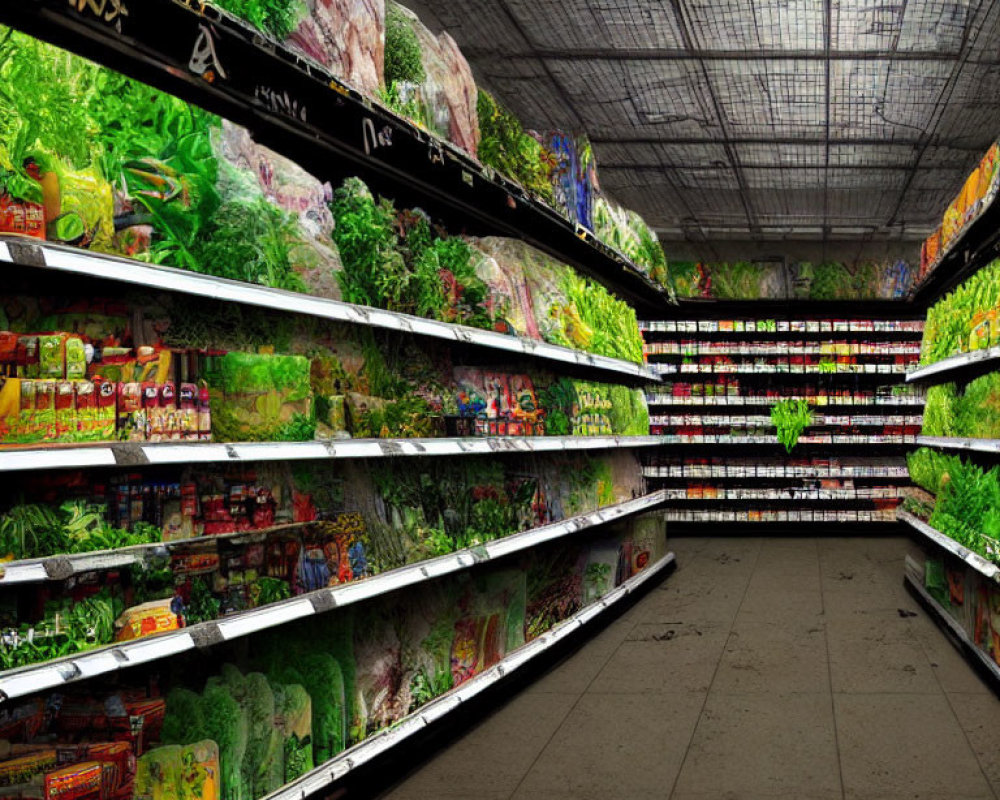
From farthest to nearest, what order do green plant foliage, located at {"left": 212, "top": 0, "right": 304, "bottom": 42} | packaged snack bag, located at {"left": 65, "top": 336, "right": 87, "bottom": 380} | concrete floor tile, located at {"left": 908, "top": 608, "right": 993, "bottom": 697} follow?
concrete floor tile, located at {"left": 908, "top": 608, "right": 993, "bottom": 697} < green plant foliage, located at {"left": 212, "top": 0, "right": 304, "bottom": 42} < packaged snack bag, located at {"left": 65, "top": 336, "right": 87, "bottom": 380}

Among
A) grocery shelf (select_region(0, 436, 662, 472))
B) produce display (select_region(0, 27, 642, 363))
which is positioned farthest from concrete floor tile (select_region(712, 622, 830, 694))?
produce display (select_region(0, 27, 642, 363))

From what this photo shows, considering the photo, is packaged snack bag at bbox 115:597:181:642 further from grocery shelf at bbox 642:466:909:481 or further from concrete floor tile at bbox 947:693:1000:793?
grocery shelf at bbox 642:466:909:481

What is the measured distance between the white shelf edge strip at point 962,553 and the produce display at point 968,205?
1617mm

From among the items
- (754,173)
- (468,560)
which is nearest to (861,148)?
(754,173)

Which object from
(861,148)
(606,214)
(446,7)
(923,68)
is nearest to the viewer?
(446,7)

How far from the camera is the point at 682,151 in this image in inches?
313

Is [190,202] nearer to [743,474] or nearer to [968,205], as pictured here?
[968,205]

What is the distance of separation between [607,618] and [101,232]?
447 centimetres

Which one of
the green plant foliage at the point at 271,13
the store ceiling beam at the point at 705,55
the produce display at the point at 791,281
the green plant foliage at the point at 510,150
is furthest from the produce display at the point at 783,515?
the green plant foliage at the point at 271,13

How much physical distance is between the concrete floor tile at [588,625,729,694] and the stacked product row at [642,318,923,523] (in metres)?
4.90

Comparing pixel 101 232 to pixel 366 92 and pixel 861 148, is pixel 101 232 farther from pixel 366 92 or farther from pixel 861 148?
pixel 861 148

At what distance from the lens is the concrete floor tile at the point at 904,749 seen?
3322 mm

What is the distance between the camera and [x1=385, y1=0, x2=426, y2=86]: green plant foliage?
366 centimetres

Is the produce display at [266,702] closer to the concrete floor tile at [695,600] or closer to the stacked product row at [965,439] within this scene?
the concrete floor tile at [695,600]
